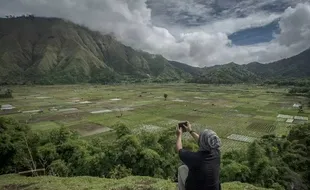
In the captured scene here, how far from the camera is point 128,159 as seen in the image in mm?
19953

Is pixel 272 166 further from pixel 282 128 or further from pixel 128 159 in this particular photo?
pixel 282 128

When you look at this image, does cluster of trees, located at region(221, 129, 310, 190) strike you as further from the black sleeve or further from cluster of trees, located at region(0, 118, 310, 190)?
the black sleeve

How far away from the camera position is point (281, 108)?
71125 mm

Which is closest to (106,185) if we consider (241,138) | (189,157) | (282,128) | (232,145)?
(189,157)

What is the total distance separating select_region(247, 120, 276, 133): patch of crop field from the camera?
4681 cm

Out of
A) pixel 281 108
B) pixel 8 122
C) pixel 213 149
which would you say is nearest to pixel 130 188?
pixel 213 149

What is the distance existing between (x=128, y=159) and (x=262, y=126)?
1560 inches

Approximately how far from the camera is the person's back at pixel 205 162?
152 inches

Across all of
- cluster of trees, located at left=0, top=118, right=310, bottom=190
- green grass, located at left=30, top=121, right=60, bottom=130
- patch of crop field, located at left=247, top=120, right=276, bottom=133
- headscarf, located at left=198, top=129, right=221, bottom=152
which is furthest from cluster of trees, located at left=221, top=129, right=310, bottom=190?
green grass, located at left=30, top=121, right=60, bottom=130

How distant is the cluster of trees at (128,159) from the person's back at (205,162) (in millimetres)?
14533

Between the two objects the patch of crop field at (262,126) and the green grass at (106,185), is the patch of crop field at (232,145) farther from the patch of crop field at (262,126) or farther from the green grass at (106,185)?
the green grass at (106,185)

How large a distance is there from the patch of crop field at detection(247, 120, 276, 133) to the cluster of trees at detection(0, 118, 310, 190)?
21.3 meters

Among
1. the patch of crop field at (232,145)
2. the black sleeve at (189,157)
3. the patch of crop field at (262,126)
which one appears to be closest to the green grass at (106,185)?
the black sleeve at (189,157)

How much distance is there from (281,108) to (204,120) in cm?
3144
